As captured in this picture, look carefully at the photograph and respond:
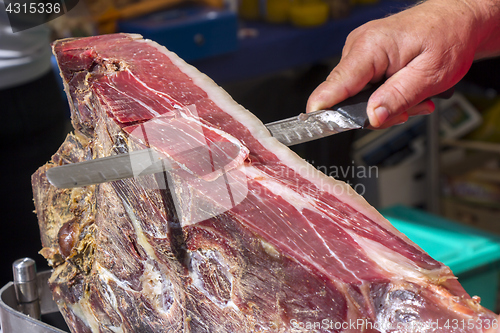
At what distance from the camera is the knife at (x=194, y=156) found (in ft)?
2.72

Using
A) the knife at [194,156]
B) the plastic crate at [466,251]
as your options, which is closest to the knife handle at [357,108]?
the knife at [194,156]

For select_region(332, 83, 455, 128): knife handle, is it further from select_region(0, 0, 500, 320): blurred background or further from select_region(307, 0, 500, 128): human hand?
select_region(0, 0, 500, 320): blurred background

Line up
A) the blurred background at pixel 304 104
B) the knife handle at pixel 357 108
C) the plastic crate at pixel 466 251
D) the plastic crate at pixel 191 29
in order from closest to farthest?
the knife handle at pixel 357 108, the blurred background at pixel 304 104, the plastic crate at pixel 466 251, the plastic crate at pixel 191 29

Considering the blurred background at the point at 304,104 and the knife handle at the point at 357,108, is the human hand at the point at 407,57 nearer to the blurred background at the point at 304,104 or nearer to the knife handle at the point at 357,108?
the knife handle at the point at 357,108

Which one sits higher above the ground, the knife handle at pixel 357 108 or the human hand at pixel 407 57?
the human hand at pixel 407 57

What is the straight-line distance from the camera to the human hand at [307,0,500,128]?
1.44 metres

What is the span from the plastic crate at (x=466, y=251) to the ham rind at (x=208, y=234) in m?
1.37

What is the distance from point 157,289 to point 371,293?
0.50 meters

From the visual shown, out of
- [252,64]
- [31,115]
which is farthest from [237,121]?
[252,64]

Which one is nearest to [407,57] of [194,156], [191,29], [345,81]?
[345,81]

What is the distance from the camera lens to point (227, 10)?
2816 mm

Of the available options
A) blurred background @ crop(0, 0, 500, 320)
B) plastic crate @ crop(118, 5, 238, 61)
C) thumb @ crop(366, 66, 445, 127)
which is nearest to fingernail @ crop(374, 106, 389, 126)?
thumb @ crop(366, 66, 445, 127)

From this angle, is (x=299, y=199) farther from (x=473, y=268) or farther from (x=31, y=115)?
(x=473, y=268)

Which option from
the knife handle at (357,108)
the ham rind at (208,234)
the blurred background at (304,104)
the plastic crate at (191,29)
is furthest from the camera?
the plastic crate at (191,29)
